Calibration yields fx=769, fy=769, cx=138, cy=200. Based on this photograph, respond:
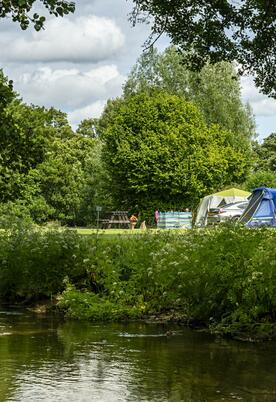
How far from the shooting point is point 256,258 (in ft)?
34.7

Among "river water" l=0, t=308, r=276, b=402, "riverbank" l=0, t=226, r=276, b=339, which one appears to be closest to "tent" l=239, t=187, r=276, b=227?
"riverbank" l=0, t=226, r=276, b=339

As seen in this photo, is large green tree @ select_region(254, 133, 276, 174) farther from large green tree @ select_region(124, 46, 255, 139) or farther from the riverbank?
the riverbank

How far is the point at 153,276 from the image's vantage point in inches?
495

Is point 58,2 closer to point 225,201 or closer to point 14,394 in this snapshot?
point 14,394

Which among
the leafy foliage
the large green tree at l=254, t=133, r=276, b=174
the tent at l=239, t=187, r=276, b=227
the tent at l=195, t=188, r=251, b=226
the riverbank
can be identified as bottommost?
the riverbank

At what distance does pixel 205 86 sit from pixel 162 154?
486 inches

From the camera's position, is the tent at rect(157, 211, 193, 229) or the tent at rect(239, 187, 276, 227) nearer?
the tent at rect(239, 187, 276, 227)

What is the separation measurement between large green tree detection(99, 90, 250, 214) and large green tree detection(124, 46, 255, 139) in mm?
5546

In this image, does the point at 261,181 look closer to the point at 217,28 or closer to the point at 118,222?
the point at 118,222

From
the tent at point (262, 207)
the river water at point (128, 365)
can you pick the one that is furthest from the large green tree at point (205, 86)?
the river water at point (128, 365)

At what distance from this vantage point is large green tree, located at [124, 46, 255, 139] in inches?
2724

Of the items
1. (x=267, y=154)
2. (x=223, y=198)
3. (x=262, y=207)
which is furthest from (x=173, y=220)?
(x=267, y=154)

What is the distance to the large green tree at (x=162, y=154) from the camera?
60.6 meters

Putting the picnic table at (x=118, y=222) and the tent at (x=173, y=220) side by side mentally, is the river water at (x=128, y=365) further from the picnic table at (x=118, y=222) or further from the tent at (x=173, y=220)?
the picnic table at (x=118, y=222)
